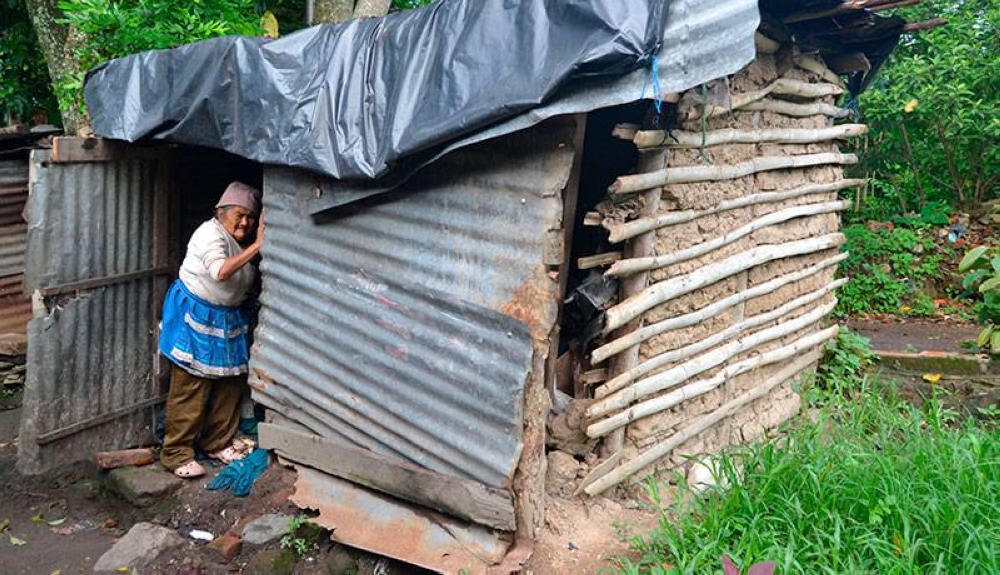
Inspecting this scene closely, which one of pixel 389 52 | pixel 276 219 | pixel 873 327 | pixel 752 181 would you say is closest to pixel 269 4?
pixel 276 219

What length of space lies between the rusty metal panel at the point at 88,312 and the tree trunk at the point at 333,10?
2610 mm

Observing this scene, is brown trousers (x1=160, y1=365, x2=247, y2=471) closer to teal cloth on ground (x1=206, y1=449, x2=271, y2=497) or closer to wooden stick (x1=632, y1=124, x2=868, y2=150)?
teal cloth on ground (x1=206, y1=449, x2=271, y2=497)

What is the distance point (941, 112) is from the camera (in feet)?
28.8

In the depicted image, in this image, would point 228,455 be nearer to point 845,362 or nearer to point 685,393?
point 685,393

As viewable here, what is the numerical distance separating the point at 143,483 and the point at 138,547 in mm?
656

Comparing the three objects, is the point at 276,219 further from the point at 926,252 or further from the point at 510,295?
the point at 926,252

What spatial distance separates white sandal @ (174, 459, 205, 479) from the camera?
5195 mm

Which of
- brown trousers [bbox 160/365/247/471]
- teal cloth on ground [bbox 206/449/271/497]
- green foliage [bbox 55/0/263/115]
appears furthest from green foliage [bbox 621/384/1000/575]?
green foliage [bbox 55/0/263/115]

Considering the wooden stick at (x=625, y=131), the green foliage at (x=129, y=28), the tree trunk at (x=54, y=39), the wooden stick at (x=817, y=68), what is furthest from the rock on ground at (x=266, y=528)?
the wooden stick at (x=817, y=68)

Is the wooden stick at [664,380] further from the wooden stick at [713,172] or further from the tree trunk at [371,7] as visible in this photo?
the tree trunk at [371,7]

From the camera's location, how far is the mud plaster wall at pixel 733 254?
4.15 metres

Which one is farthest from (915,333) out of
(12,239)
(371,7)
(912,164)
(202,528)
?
(12,239)

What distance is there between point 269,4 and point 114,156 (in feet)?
13.1

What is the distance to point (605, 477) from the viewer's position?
159 inches
